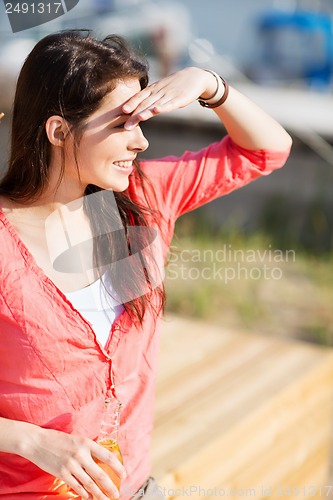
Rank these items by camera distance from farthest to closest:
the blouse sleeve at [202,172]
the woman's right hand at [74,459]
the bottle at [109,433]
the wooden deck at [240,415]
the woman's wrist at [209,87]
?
the wooden deck at [240,415] < the blouse sleeve at [202,172] < the woman's wrist at [209,87] < the bottle at [109,433] < the woman's right hand at [74,459]

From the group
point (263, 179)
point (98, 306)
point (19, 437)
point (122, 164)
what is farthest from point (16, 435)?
point (263, 179)

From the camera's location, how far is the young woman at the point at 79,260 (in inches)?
48.8

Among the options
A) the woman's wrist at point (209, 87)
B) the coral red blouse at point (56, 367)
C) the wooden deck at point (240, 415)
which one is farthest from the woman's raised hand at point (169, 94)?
the wooden deck at point (240, 415)

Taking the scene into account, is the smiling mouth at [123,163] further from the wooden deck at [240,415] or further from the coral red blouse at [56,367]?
the wooden deck at [240,415]

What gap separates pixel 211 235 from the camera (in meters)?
4.99

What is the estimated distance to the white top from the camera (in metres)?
1.35

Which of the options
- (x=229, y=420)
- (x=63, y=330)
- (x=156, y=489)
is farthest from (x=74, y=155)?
(x=229, y=420)

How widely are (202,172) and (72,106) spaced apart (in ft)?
1.29

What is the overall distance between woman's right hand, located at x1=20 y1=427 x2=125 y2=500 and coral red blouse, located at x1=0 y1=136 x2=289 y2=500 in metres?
0.07

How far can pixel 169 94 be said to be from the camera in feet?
4.32

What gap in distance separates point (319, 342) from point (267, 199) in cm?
189

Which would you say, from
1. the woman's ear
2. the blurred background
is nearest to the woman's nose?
the woman's ear

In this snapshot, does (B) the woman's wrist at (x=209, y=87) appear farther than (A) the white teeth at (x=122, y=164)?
Yes

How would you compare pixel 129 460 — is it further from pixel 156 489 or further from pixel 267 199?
pixel 267 199
